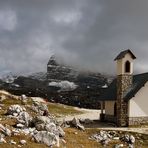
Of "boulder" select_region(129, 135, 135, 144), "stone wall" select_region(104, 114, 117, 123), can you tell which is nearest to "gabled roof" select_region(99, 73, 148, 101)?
"stone wall" select_region(104, 114, 117, 123)

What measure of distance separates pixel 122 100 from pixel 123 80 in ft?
10.4

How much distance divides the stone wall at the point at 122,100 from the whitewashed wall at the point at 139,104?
0.87 m

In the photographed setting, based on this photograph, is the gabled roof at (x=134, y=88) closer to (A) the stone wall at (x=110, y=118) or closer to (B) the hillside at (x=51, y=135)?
(A) the stone wall at (x=110, y=118)

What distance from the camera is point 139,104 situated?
6334 cm

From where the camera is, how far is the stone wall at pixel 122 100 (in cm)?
6231

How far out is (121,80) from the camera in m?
64.2

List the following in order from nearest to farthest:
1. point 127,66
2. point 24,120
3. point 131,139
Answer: point 24,120
point 131,139
point 127,66

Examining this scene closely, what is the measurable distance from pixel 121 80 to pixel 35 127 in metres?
24.8

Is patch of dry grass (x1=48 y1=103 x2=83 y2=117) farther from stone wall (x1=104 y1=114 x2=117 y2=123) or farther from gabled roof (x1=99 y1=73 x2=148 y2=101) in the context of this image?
gabled roof (x1=99 y1=73 x2=148 y2=101)

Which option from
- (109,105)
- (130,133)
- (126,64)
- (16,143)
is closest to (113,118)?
(109,105)

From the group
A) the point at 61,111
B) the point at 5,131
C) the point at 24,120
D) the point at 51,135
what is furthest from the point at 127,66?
the point at 61,111

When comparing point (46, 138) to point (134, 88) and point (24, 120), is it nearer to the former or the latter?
point (24, 120)

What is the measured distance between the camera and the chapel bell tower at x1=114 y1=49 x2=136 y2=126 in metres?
62.5

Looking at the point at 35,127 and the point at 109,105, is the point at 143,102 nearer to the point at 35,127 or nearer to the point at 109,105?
Answer: the point at 109,105
